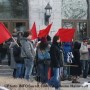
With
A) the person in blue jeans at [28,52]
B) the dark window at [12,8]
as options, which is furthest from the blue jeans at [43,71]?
the dark window at [12,8]

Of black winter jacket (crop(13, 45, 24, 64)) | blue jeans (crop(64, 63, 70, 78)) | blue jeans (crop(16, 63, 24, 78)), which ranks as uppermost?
black winter jacket (crop(13, 45, 24, 64))

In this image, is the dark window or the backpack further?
the dark window

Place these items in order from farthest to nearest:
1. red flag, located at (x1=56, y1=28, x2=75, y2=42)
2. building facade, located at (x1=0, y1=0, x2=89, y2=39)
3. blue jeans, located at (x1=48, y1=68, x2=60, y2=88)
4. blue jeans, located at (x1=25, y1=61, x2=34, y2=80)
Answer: building facade, located at (x1=0, y1=0, x2=89, y2=39)
red flag, located at (x1=56, y1=28, x2=75, y2=42)
blue jeans, located at (x1=25, y1=61, x2=34, y2=80)
blue jeans, located at (x1=48, y1=68, x2=60, y2=88)

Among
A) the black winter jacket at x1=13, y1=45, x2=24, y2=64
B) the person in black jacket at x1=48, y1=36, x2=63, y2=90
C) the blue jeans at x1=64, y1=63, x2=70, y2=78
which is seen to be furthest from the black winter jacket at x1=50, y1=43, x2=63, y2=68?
the blue jeans at x1=64, y1=63, x2=70, y2=78

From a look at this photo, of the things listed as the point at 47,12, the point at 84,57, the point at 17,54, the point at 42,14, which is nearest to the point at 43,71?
the point at 17,54

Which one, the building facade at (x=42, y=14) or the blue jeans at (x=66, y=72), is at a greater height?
the building facade at (x=42, y=14)

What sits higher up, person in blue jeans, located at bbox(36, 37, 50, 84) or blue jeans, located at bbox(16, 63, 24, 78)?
person in blue jeans, located at bbox(36, 37, 50, 84)

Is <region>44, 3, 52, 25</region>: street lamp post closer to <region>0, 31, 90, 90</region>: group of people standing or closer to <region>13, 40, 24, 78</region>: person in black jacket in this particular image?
<region>0, 31, 90, 90</region>: group of people standing

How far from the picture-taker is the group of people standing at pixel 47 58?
519 inches

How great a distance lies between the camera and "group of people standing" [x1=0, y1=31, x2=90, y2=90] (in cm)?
1319

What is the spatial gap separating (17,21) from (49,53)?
8429mm

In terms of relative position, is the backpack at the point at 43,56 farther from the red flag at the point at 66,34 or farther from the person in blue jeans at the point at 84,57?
the person in blue jeans at the point at 84,57

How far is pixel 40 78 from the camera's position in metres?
14.5

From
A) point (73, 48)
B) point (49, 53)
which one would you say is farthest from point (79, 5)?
point (49, 53)
